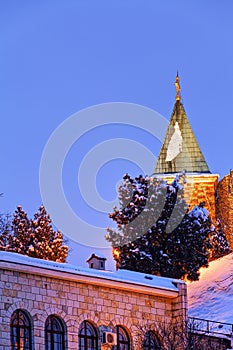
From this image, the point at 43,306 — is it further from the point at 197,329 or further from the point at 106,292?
the point at 197,329

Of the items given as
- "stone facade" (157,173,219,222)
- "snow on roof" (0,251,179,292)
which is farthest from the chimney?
"stone facade" (157,173,219,222)

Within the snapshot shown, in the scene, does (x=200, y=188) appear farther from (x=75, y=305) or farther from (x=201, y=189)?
(x=75, y=305)

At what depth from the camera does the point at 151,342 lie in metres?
41.7

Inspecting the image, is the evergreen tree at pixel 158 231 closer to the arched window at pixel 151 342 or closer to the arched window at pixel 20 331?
the arched window at pixel 151 342

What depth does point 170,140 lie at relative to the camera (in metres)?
73.9

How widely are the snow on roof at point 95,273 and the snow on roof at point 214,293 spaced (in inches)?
202

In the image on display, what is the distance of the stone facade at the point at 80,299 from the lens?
38312 mm

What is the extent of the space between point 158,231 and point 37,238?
7467 millimetres

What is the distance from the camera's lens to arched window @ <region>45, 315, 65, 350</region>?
39.1 meters

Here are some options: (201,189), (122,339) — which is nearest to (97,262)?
(122,339)

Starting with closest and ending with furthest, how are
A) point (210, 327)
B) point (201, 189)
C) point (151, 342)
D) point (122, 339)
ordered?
1. point (122, 339)
2. point (151, 342)
3. point (210, 327)
4. point (201, 189)

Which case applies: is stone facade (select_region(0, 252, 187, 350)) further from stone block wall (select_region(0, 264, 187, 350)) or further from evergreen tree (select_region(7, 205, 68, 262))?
evergreen tree (select_region(7, 205, 68, 262))

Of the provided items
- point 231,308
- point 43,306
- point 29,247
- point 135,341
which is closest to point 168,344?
point 135,341

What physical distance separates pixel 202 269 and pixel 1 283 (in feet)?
63.2
